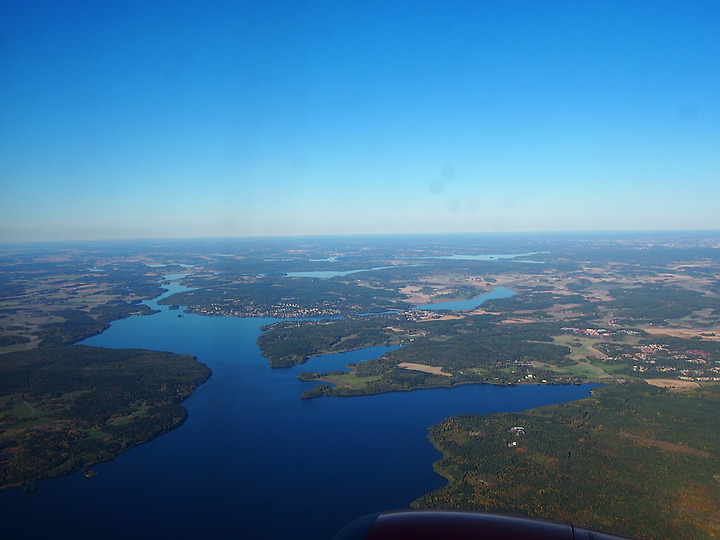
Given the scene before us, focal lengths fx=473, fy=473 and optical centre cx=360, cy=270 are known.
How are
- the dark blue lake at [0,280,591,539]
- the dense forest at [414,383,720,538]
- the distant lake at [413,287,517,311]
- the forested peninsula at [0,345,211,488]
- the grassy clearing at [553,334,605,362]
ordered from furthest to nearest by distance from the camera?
the distant lake at [413,287,517,311]
the grassy clearing at [553,334,605,362]
the forested peninsula at [0,345,211,488]
the dark blue lake at [0,280,591,539]
the dense forest at [414,383,720,538]

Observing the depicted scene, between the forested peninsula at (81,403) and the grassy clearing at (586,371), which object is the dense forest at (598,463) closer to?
the grassy clearing at (586,371)

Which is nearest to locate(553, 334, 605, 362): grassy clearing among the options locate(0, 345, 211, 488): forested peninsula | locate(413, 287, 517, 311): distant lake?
locate(413, 287, 517, 311): distant lake

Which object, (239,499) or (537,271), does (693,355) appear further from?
(537,271)

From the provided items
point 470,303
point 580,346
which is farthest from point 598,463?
point 470,303

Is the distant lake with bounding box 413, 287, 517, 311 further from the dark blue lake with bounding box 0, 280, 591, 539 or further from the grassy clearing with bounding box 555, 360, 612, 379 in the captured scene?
the dark blue lake with bounding box 0, 280, 591, 539

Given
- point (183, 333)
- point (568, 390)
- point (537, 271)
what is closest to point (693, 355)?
point (568, 390)

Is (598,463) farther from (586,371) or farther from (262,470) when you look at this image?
(586,371)

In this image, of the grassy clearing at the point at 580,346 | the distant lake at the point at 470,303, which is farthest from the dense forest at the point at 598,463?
the distant lake at the point at 470,303
